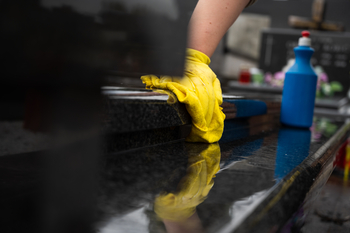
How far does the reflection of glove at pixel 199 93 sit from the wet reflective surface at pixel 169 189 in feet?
0.21

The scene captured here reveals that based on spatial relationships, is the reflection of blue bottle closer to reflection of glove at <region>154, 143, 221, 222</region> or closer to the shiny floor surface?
reflection of glove at <region>154, 143, 221, 222</region>

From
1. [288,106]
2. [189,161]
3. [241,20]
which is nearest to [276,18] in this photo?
[241,20]

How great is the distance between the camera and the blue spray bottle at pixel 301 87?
1.06 meters

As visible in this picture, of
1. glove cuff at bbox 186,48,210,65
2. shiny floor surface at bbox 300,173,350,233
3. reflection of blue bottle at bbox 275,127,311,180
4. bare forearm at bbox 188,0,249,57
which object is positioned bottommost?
shiny floor surface at bbox 300,173,350,233

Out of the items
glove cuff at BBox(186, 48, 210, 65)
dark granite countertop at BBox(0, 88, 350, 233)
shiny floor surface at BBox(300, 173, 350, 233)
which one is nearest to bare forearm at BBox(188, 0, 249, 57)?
glove cuff at BBox(186, 48, 210, 65)

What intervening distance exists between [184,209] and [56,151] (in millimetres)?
190

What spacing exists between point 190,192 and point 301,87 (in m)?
0.82

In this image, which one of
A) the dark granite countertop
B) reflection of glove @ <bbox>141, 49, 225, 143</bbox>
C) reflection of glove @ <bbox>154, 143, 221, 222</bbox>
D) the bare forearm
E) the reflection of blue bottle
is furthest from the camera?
the bare forearm

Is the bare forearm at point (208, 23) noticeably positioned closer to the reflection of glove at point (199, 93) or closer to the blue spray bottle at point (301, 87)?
the reflection of glove at point (199, 93)

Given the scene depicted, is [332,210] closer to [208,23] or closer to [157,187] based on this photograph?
[208,23]

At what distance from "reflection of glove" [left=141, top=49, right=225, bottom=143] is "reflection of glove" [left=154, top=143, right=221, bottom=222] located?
0.12 m

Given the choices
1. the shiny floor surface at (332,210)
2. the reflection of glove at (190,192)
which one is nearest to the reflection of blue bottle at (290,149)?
the reflection of glove at (190,192)

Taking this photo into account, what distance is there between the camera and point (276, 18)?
6285mm

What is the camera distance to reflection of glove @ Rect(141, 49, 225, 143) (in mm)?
636
